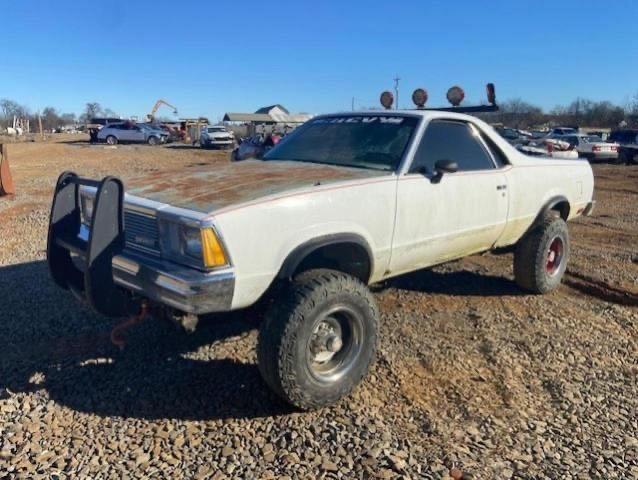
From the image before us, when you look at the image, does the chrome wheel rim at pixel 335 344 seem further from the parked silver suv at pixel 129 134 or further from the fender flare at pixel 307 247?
the parked silver suv at pixel 129 134

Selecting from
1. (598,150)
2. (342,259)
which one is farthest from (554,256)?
(598,150)

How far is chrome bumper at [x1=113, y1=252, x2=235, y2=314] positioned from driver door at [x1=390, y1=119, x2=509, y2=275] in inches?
53.5

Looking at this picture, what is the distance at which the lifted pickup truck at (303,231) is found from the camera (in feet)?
10.3

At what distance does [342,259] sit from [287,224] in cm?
72

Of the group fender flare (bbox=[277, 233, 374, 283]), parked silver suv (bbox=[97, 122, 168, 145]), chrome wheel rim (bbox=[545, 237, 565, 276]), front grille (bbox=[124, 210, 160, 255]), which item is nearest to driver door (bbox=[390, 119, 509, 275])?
fender flare (bbox=[277, 233, 374, 283])

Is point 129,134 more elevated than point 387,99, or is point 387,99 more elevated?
point 387,99

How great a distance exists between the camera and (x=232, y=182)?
12.4 ft

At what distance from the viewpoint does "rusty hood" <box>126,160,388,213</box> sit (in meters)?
3.33

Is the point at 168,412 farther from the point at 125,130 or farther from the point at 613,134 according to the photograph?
the point at 125,130

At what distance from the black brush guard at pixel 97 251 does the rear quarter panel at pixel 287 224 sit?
27.9 inches

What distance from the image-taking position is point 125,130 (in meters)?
40.9

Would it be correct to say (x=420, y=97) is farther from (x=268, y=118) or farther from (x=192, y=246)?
(x=268, y=118)

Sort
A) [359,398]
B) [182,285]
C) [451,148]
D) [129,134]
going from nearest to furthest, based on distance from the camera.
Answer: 1. [182,285]
2. [359,398]
3. [451,148]
4. [129,134]

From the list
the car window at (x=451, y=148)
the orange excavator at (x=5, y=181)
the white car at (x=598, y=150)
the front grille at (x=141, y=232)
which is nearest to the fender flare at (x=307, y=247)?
the front grille at (x=141, y=232)
